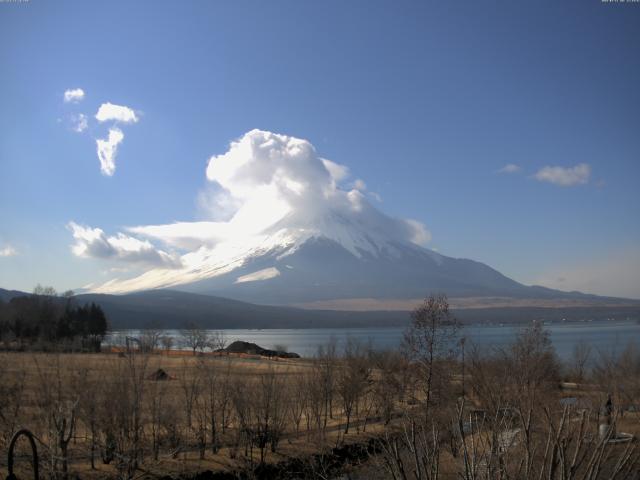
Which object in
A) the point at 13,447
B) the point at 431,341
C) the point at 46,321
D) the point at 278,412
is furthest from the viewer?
the point at 46,321

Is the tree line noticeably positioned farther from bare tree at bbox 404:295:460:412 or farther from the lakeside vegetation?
bare tree at bbox 404:295:460:412

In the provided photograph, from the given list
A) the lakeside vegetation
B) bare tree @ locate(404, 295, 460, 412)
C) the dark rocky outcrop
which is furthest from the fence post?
the dark rocky outcrop

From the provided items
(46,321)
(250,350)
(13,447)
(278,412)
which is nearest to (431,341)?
(278,412)

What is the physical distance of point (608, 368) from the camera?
3022cm

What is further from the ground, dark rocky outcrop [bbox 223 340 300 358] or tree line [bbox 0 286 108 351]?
tree line [bbox 0 286 108 351]

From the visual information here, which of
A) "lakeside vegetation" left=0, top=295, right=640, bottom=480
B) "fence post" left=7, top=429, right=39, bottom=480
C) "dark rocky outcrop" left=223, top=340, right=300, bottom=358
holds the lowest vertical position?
"dark rocky outcrop" left=223, top=340, right=300, bottom=358

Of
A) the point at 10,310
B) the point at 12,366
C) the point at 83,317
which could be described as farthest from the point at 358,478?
the point at 10,310

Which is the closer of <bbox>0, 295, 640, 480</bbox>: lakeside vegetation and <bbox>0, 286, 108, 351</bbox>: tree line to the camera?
<bbox>0, 295, 640, 480</bbox>: lakeside vegetation

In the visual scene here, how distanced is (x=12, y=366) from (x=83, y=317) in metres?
62.1

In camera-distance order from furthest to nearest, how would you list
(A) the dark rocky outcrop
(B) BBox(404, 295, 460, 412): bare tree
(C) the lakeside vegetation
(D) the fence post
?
(A) the dark rocky outcrop → (B) BBox(404, 295, 460, 412): bare tree → (C) the lakeside vegetation → (D) the fence post

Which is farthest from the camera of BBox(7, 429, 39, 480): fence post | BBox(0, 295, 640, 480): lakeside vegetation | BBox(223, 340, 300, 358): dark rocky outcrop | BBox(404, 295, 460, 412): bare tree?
BBox(223, 340, 300, 358): dark rocky outcrop

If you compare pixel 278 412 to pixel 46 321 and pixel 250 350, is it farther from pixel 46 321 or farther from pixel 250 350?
pixel 46 321

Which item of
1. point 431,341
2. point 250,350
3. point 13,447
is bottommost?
point 250,350

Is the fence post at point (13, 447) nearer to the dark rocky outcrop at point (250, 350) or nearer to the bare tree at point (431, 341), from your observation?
the bare tree at point (431, 341)
